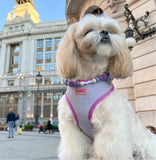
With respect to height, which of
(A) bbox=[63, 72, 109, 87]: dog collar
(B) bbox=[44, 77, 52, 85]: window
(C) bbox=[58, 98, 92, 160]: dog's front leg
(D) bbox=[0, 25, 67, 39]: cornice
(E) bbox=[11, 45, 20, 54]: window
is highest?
(D) bbox=[0, 25, 67, 39]: cornice

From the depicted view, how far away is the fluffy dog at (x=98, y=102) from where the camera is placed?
1.67 metres

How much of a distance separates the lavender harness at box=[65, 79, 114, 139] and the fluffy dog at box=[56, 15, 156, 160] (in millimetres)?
11

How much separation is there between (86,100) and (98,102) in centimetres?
13

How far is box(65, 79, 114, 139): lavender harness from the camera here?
1.80 m

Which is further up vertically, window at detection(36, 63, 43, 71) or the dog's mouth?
window at detection(36, 63, 43, 71)

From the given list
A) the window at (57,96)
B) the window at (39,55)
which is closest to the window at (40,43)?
the window at (39,55)

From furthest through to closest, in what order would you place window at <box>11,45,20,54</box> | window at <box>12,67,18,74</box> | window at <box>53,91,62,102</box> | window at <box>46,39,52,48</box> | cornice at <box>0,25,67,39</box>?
window at <box>11,45,20,54</box> → window at <box>12,67,18,74</box> → window at <box>46,39,52,48</box> → cornice at <box>0,25,67,39</box> → window at <box>53,91,62,102</box>

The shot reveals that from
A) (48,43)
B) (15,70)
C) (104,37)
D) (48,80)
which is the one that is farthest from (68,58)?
(15,70)

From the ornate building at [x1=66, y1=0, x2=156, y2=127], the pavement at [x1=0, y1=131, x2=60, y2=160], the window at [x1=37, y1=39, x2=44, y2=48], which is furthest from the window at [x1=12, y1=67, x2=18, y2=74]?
the ornate building at [x1=66, y1=0, x2=156, y2=127]

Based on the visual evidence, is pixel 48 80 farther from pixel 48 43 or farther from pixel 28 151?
pixel 28 151

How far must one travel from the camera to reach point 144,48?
5887mm

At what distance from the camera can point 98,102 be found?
1.78m

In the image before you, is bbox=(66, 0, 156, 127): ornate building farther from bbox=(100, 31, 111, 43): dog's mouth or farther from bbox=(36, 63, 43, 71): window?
bbox=(36, 63, 43, 71): window

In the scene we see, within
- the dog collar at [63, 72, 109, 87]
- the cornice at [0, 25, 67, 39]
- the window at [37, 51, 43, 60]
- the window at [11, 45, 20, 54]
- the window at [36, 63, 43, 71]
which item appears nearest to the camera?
the dog collar at [63, 72, 109, 87]
